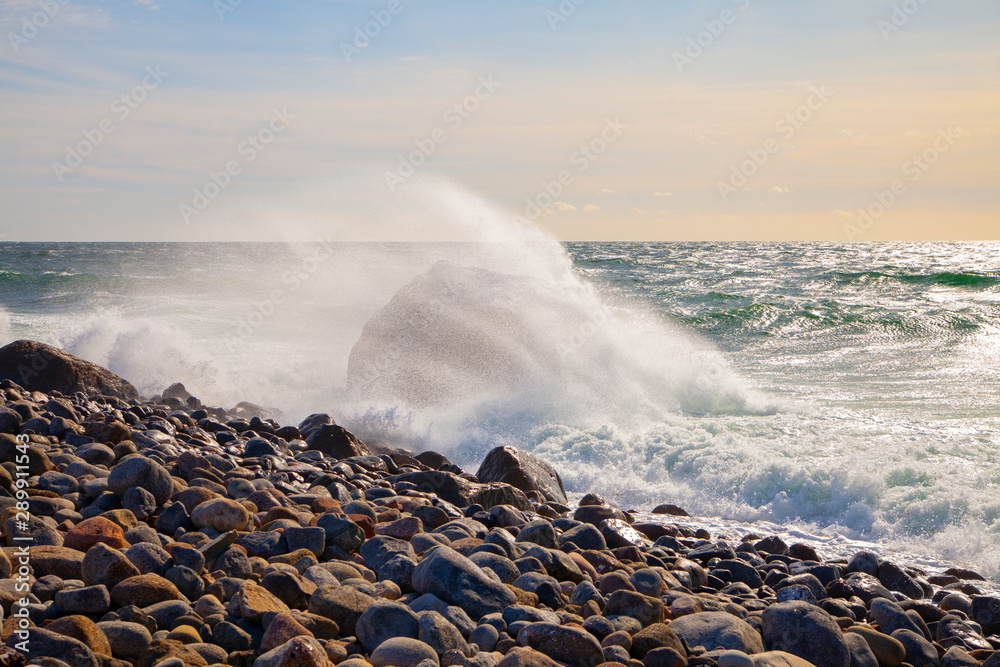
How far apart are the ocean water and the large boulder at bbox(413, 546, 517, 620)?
4058 mm

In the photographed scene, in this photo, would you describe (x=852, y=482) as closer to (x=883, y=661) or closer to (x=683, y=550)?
(x=683, y=550)

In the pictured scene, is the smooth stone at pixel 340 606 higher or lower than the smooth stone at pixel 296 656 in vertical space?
higher

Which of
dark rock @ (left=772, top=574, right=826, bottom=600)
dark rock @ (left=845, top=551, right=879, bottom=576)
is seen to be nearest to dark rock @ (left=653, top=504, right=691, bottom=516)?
dark rock @ (left=845, top=551, right=879, bottom=576)

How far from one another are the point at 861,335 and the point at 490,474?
1271 cm

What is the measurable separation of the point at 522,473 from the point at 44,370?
5.61 metres

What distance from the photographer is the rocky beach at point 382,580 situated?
2.73 meters

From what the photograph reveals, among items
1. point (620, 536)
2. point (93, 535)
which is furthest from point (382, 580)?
point (620, 536)

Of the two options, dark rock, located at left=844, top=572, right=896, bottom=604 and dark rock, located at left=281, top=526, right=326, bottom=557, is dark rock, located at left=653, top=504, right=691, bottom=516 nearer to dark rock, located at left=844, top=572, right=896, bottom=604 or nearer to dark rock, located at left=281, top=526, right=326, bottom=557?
dark rock, located at left=844, top=572, right=896, bottom=604

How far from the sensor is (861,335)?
16.5m

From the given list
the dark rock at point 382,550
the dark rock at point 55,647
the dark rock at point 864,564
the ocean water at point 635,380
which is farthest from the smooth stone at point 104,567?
the ocean water at point 635,380

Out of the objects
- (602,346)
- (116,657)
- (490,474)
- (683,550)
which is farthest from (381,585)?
(602,346)

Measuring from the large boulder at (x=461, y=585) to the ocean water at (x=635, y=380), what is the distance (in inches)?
160

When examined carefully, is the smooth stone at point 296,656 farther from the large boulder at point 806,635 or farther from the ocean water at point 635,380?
the ocean water at point 635,380

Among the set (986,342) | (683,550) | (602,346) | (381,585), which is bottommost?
(381,585)
